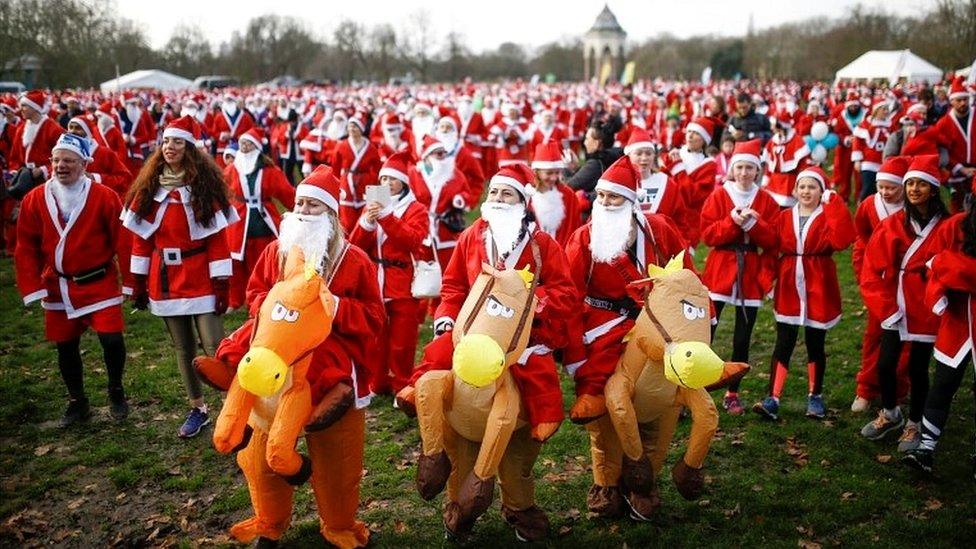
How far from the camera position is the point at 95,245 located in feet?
18.5

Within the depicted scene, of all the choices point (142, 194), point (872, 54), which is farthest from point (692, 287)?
point (872, 54)

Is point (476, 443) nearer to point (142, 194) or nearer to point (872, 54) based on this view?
point (142, 194)

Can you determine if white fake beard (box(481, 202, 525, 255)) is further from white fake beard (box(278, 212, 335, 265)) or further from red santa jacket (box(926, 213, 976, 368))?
red santa jacket (box(926, 213, 976, 368))

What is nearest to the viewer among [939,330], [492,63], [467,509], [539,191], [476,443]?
[467,509]

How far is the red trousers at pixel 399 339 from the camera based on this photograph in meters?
6.27

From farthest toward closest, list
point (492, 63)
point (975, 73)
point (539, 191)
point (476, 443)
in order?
point (492, 63), point (975, 73), point (539, 191), point (476, 443)

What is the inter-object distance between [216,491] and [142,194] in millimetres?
2170

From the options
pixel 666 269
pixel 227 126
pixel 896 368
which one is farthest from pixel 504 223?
pixel 227 126

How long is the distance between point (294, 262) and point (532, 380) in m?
1.36

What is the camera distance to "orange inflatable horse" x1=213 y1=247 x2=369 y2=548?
3510 mm

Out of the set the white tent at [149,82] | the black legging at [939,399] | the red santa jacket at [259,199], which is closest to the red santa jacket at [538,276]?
the black legging at [939,399]

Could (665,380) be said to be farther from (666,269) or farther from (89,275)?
(89,275)

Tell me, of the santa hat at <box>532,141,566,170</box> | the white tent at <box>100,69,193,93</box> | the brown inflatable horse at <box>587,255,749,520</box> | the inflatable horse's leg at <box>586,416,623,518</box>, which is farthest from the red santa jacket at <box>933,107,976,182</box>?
the white tent at <box>100,69,193,93</box>

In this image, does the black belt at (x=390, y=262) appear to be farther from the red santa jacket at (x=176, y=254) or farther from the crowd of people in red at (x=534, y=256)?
the red santa jacket at (x=176, y=254)
